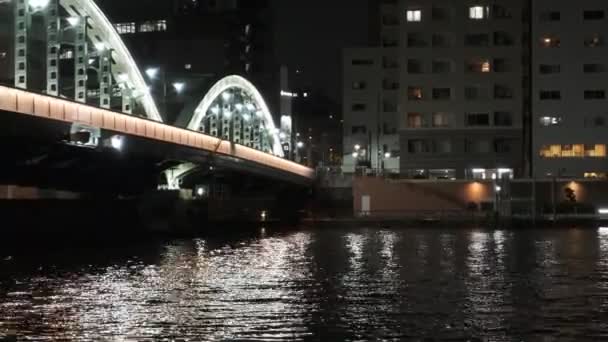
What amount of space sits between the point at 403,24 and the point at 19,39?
211 feet

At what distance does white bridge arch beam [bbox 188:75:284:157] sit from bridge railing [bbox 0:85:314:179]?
5.57 m

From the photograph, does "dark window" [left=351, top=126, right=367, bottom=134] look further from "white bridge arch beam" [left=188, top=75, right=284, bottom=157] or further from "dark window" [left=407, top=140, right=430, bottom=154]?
"dark window" [left=407, top=140, right=430, bottom=154]

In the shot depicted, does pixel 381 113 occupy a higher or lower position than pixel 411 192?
higher

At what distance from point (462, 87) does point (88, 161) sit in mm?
58864

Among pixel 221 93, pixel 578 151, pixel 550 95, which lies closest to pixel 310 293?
pixel 221 93

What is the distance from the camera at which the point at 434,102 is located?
107 m

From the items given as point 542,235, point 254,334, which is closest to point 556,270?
point 254,334

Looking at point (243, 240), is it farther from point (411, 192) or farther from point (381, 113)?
point (381, 113)

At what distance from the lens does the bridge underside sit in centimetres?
4794

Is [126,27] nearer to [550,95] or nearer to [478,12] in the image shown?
[478,12]

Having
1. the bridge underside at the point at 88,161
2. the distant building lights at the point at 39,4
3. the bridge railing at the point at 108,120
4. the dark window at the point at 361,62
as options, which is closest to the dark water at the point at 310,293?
the bridge underside at the point at 88,161

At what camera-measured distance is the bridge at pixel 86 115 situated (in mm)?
48812

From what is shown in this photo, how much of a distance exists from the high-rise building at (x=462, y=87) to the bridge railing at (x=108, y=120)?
27.7m

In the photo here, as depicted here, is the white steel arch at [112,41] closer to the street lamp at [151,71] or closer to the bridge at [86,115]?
the bridge at [86,115]
